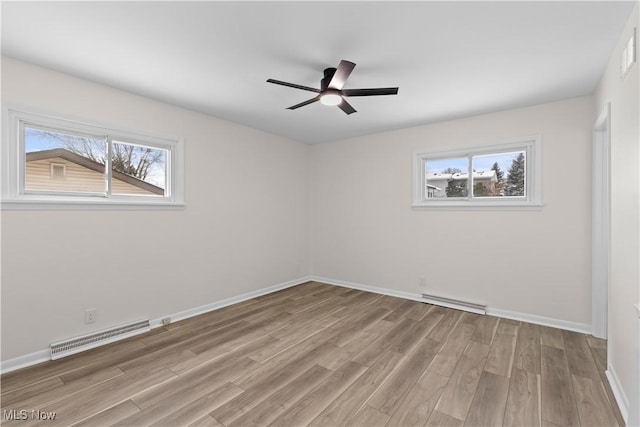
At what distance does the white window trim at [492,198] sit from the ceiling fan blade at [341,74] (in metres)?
2.21

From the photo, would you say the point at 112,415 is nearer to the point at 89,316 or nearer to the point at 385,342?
the point at 89,316

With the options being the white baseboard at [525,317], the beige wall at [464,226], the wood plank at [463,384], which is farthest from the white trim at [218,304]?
the wood plank at [463,384]

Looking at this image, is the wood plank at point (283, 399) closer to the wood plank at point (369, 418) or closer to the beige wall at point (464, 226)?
the wood plank at point (369, 418)

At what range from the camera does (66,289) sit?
2598mm

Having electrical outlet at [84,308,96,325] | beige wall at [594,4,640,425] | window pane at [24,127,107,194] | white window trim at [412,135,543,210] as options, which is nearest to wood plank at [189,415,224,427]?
electrical outlet at [84,308,96,325]

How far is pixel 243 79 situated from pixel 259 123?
1.37 metres

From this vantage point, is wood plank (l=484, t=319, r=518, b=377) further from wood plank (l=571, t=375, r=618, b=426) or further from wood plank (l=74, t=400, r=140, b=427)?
wood plank (l=74, t=400, r=140, b=427)

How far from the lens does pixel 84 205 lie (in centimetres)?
270

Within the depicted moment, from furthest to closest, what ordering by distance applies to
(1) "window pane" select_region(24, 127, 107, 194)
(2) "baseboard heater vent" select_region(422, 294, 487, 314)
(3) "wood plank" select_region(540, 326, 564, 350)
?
(2) "baseboard heater vent" select_region(422, 294, 487, 314), (3) "wood plank" select_region(540, 326, 564, 350), (1) "window pane" select_region(24, 127, 107, 194)

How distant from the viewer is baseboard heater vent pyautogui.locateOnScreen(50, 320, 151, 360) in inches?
98.8

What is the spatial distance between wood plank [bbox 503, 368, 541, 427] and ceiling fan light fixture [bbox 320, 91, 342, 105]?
2.62 m

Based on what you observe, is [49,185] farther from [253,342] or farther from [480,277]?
[480,277]

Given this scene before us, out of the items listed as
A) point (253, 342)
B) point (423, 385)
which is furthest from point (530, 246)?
point (253, 342)

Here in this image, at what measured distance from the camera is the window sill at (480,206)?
3355 millimetres
